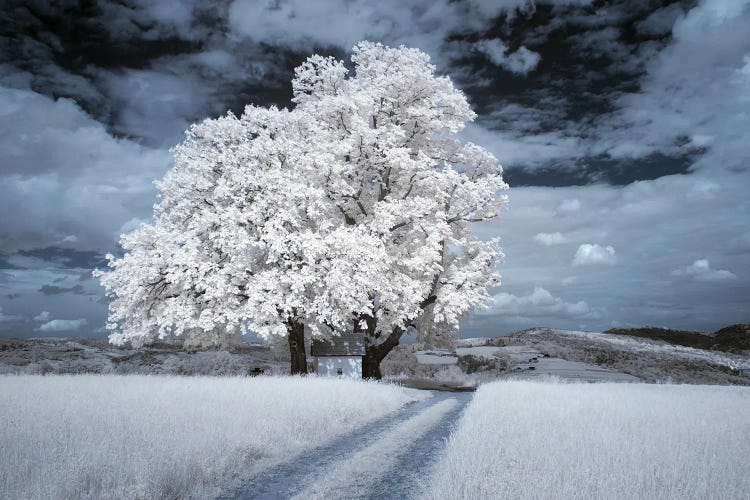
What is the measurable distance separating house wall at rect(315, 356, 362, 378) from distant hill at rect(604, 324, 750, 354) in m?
56.1

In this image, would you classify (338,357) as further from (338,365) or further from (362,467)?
(362,467)

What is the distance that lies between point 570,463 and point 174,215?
72.2 ft

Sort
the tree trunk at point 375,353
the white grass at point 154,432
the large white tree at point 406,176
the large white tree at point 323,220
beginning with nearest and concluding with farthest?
the white grass at point 154,432
the large white tree at point 323,220
the large white tree at point 406,176
the tree trunk at point 375,353

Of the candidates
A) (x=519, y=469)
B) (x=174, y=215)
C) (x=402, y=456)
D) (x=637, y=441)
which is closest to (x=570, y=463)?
(x=519, y=469)

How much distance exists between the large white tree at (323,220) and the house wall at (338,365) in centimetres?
476

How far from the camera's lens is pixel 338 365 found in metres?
34.4

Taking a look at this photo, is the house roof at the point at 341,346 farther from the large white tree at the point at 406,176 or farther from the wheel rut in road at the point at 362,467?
the wheel rut in road at the point at 362,467

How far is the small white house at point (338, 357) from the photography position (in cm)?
3416

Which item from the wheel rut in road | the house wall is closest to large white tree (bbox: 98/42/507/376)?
the house wall

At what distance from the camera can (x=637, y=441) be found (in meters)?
10.4

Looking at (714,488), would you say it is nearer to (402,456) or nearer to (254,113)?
(402,456)

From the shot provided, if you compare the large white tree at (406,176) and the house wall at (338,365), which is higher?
the large white tree at (406,176)

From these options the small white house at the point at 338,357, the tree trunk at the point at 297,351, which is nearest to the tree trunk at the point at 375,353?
the tree trunk at the point at 297,351

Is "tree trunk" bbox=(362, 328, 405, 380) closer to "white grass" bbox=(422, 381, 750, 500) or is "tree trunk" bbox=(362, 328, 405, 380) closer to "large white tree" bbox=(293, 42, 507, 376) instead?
"large white tree" bbox=(293, 42, 507, 376)
